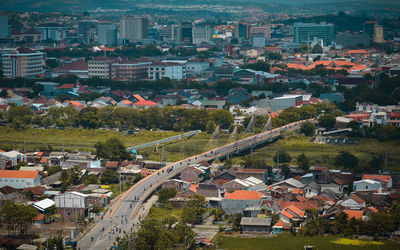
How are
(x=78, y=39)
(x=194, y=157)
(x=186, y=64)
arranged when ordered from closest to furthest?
(x=194, y=157) < (x=186, y=64) < (x=78, y=39)

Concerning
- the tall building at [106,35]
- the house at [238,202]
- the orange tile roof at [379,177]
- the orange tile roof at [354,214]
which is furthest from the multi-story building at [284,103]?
the tall building at [106,35]

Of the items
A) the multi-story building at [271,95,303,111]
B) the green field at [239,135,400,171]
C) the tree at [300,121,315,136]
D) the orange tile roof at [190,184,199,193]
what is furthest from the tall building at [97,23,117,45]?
the orange tile roof at [190,184,199,193]

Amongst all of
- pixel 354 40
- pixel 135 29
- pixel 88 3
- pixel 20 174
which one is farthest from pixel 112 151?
pixel 88 3

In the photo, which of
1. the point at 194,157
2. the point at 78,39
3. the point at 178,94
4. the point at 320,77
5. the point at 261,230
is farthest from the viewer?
the point at 78,39

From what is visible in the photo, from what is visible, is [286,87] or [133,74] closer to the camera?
[286,87]

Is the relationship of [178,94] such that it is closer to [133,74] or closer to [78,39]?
[133,74]

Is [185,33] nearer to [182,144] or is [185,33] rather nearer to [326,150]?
[182,144]

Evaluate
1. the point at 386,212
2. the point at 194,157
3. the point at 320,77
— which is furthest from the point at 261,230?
the point at 320,77
